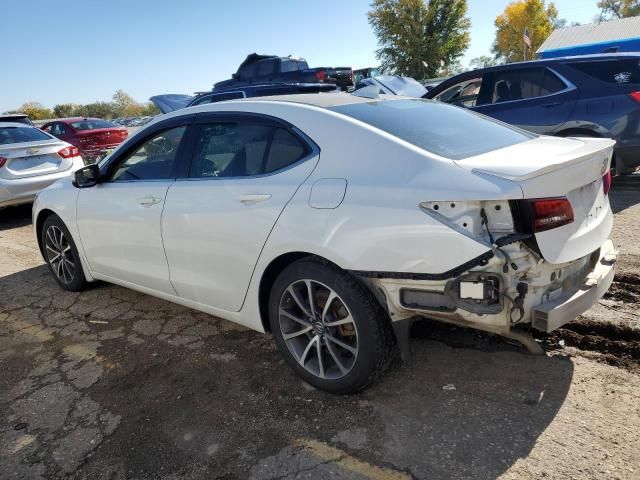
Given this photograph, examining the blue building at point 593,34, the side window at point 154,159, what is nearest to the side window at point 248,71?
the side window at point 154,159

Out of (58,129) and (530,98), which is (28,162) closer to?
(58,129)

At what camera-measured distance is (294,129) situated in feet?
9.21

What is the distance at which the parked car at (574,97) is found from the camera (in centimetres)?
Result: 588

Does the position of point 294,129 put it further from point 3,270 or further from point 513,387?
point 3,270

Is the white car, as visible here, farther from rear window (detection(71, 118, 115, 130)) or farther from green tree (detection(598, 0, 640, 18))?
green tree (detection(598, 0, 640, 18))

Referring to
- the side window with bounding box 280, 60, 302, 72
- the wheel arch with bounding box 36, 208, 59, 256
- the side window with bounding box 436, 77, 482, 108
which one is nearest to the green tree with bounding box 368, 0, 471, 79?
the side window with bounding box 280, 60, 302, 72

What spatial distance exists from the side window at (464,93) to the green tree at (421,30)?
35028 mm

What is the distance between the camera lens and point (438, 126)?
112 inches

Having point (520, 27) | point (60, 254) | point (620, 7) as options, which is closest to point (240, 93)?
point (60, 254)

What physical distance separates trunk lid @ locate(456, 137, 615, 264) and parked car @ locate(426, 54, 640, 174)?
3.77m

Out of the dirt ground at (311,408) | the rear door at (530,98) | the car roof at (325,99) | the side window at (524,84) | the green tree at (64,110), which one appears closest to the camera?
the dirt ground at (311,408)

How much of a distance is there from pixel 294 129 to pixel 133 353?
1.96 metres

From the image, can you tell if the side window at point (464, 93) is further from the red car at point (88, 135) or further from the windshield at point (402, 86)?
the red car at point (88, 135)

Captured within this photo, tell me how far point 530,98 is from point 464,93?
1.18 m
